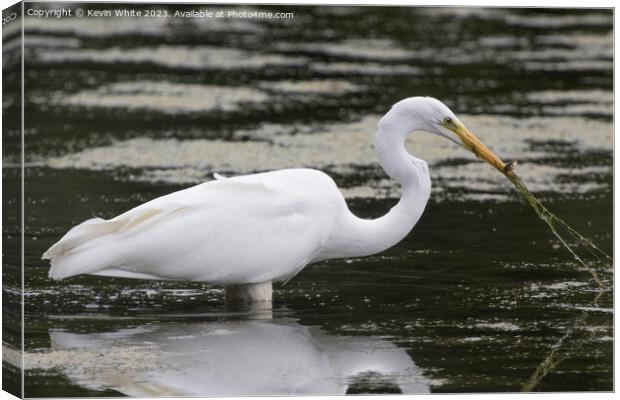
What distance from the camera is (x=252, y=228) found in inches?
304

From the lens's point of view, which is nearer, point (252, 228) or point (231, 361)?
point (231, 361)

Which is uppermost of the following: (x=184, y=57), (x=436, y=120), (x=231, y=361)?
(x=184, y=57)

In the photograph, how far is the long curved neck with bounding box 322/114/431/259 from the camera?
7.96m

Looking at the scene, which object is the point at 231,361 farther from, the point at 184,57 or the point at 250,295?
the point at 184,57

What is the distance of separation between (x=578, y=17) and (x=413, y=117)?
98 cm

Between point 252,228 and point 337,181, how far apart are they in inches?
109

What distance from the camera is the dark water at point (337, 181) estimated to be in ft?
23.0

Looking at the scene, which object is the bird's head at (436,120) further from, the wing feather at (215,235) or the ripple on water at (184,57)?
the ripple on water at (184,57)

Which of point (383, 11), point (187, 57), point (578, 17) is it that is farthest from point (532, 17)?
point (187, 57)

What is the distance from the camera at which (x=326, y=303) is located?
7.99 meters

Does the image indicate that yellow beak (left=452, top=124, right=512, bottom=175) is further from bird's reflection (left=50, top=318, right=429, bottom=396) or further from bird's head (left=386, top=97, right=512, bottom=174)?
bird's reflection (left=50, top=318, right=429, bottom=396)

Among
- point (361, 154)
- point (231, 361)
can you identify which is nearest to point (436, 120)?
point (231, 361)

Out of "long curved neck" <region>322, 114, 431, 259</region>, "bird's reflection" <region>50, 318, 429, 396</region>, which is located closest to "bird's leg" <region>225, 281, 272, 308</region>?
"bird's reflection" <region>50, 318, 429, 396</region>

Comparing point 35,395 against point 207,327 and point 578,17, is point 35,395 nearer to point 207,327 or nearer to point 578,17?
point 207,327
